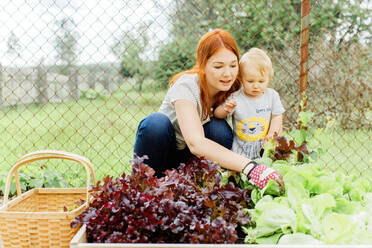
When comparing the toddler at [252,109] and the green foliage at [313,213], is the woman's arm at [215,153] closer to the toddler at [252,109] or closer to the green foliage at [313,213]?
the green foliage at [313,213]

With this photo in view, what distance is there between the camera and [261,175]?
166 cm

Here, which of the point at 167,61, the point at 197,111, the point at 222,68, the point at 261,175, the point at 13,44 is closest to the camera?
the point at 261,175

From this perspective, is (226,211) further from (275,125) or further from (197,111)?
(275,125)

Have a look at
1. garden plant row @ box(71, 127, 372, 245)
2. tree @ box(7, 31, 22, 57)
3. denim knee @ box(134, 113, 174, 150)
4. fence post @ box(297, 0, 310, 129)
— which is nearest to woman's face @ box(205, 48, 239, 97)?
denim knee @ box(134, 113, 174, 150)

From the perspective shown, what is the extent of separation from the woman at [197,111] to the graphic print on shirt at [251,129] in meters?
0.09

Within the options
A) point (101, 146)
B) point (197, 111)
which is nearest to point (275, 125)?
point (197, 111)

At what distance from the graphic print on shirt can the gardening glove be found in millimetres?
647

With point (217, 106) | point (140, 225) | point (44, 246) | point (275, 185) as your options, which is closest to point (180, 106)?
point (217, 106)

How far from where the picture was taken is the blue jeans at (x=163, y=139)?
7.32 feet

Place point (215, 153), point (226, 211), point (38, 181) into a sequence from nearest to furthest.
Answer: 1. point (226, 211)
2. point (215, 153)
3. point (38, 181)

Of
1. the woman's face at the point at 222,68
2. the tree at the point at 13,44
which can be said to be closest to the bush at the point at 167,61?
the tree at the point at 13,44

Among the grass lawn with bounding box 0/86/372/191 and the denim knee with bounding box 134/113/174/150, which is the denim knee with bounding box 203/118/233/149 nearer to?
the denim knee with bounding box 134/113/174/150

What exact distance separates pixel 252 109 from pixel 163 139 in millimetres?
623

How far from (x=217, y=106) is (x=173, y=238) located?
1171 mm
